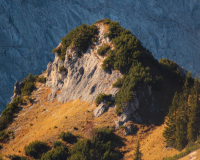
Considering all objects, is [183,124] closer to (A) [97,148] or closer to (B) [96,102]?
(A) [97,148]

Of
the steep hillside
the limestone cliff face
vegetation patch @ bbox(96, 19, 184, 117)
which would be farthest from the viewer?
vegetation patch @ bbox(96, 19, 184, 117)

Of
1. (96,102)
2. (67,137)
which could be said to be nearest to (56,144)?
(67,137)

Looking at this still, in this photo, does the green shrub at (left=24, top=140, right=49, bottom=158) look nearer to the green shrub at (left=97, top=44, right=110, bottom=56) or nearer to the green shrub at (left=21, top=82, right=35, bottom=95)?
the green shrub at (left=21, top=82, right=35, bottom=95)

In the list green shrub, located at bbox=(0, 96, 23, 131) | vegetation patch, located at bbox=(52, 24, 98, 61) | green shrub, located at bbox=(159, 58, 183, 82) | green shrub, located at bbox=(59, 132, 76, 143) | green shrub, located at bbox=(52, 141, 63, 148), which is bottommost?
green shrub, located at bbox=(52, 141, 63, 148)

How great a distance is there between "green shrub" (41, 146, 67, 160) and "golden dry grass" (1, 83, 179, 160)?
2.88 m

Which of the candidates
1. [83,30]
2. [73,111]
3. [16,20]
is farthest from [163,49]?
[73,111]

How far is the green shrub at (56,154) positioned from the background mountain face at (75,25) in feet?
279

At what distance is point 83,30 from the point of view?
2057 inches

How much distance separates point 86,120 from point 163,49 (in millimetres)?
105875

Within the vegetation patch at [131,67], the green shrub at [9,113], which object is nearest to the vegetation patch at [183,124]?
the vegetation patch at [131,67]

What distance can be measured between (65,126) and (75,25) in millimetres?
99776

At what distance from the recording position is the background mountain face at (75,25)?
12300 cm

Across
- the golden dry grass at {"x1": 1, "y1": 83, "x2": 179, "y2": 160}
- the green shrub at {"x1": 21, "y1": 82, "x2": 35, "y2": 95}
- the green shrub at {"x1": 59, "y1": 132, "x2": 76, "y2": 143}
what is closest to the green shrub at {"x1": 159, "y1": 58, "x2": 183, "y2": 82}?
the golden dry grass at {"x1": 1, "y1": 83, "x2": 179, "y2": 160}

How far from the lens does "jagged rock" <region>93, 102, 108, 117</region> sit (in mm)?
41469
